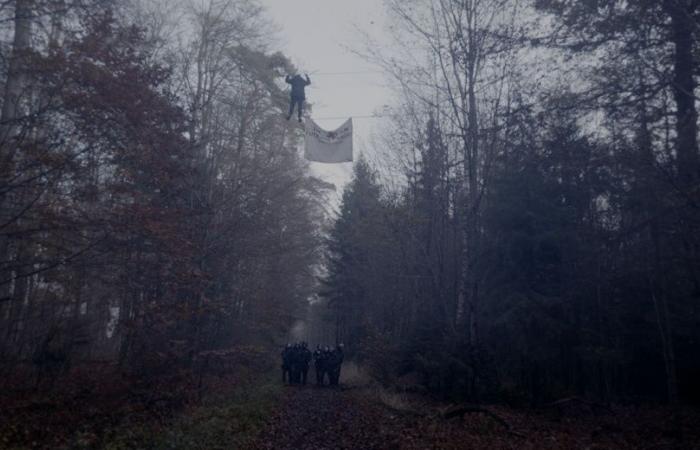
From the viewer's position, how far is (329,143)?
16.5 m

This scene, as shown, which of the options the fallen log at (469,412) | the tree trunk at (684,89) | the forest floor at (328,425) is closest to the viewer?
the forest floor at (328,425)

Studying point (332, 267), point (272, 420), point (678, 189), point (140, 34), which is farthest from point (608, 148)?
point (332, 267)

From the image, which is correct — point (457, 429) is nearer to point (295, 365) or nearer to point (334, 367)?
point (334, 367)

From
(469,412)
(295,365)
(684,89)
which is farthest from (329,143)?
(295,365)

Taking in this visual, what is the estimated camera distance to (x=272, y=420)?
14.1 m

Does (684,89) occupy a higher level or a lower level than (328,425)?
higher

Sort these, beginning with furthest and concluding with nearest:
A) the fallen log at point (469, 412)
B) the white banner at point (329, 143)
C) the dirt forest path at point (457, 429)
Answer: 1. the white banner at point (329, 143)
2. the fallen log at point (469, 412)
3. the dirt forest path at point (457, 429)

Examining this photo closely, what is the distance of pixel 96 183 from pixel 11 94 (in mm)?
2736

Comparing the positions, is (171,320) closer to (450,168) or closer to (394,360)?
(394,360)

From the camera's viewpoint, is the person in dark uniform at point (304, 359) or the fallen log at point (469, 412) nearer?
the fallen log at point (469, 412)

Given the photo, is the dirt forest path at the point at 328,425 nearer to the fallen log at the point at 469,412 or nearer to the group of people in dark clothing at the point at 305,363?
the fallen log at the point at 469,412

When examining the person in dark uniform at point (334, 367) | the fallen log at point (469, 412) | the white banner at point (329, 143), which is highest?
the white banner at point (329, 143)

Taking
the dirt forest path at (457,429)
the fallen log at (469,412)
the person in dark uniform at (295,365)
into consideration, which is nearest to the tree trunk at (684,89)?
the dirt forest path at (457,429)

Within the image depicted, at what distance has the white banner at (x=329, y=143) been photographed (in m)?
16.2
